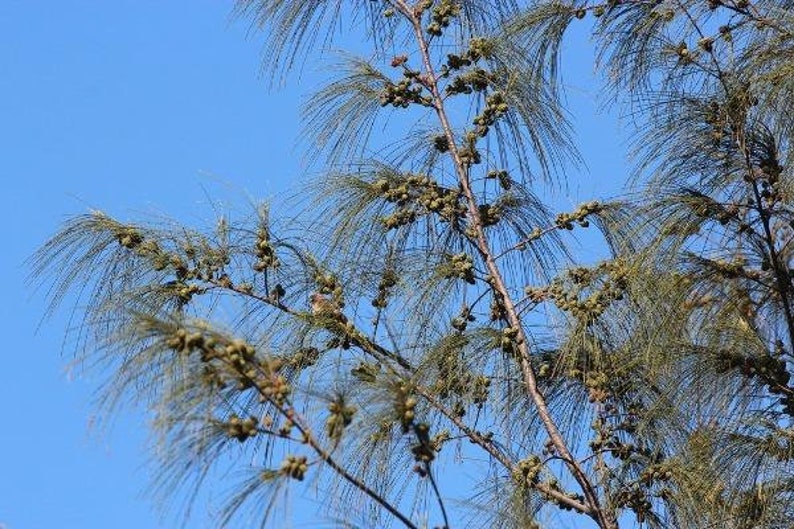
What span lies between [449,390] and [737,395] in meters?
0.72

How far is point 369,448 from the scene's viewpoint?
3867mm

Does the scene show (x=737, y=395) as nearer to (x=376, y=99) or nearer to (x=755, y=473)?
(x=755, y=473)

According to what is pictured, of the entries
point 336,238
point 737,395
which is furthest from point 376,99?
point 737,395

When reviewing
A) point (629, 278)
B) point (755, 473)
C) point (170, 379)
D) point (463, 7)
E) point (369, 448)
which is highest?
point (463, 7)

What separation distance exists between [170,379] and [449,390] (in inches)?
48.0

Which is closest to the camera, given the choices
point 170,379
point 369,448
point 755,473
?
point 170,379

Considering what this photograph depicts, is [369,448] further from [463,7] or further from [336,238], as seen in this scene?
[463,7]

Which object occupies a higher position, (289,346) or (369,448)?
(289,346)

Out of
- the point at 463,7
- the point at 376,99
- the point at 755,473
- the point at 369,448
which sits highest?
the point at 463,7

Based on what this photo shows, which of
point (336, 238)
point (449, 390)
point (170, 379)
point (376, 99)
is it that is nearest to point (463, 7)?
point (376, 99)

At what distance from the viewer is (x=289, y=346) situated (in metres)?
4.29

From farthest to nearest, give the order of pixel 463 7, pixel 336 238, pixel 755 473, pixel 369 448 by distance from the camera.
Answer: pixel 463 7, pixel 336 238, pixel 755 473, pixel 369 448

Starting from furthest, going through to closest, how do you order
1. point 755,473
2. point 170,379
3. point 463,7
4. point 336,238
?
point 463,7, point 336,238, point 755,473, point 170,379

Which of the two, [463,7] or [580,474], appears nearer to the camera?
[580,474]
